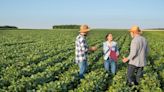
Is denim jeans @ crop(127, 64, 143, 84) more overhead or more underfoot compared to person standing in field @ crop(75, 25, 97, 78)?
more underfoot

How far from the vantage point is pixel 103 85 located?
38.4 ft

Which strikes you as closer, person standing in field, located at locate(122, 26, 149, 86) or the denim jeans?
person standing in field, located at locate(122, 26, 149, 86)

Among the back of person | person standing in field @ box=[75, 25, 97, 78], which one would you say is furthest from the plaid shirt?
the back of person

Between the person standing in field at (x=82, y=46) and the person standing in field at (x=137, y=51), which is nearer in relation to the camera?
the person standing in field at (x=137, y=51)

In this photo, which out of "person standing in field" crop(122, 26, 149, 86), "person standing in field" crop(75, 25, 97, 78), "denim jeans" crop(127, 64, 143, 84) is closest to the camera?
"person standing in field" crop(122, 26, 149, 86)

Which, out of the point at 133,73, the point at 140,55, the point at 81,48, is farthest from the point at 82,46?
the point at 140,55

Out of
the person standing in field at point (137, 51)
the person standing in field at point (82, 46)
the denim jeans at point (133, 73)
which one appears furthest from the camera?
the person standing in field at point (82, 46)

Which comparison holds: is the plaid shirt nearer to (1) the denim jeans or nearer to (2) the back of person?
(1) the denim jeans

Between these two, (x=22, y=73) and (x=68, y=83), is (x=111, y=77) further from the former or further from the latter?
(x=22, y=73)

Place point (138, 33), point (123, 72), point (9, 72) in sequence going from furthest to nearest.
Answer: point (123, 72) < point (9, 72) < point (138, 33)

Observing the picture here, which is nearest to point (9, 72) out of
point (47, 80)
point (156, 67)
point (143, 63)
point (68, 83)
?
point (47, 80)

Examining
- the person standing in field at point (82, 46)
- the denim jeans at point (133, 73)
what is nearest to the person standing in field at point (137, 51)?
the denim jeans at point (133, 73)

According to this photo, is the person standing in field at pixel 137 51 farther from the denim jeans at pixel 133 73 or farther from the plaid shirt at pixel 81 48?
the plaid shirt at pixel 81 48

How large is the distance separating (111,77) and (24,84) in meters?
3.48
